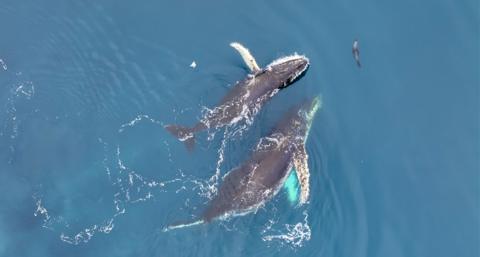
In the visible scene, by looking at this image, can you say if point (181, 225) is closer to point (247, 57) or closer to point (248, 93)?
point (248, 93)

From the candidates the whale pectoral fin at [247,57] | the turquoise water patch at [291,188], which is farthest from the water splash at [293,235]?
the whale pectoral fin at [247,57]

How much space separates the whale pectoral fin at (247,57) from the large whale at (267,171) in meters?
1.56

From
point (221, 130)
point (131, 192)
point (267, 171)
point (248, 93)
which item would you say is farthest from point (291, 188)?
point (131, 192)

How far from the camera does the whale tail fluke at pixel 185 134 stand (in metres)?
17.3

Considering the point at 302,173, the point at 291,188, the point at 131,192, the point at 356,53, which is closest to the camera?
the point at 131,192

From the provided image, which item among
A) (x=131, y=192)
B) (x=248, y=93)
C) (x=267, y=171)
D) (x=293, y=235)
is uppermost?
(x=248, y=93)

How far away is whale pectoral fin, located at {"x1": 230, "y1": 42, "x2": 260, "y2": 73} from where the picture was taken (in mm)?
17844

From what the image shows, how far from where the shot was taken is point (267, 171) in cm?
1700

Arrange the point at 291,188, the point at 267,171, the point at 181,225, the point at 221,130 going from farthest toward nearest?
1. the point at 221,130
2. the point at 291,188
3. the point at 267,171
4. the point at 181,225

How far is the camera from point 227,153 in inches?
691

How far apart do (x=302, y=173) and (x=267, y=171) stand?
3.32 ft

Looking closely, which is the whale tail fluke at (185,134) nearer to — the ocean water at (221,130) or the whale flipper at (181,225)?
the ocean water at (221,130)

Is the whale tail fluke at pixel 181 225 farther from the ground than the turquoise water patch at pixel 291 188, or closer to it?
closer to it

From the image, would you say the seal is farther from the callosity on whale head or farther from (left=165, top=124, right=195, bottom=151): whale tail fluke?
(left=165, top=124, right=195, bottom=151): whale tail fluke
